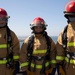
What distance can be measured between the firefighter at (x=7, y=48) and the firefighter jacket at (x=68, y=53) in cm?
130

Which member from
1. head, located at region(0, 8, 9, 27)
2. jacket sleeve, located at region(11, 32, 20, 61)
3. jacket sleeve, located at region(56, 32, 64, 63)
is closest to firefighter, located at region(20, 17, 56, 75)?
jacket sleeve, located at region(11, 32, 20, 61)

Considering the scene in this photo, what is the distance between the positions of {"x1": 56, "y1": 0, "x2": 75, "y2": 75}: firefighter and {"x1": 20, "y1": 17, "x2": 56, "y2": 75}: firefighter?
1.18 ft

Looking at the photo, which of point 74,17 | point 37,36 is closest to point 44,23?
point 37,36

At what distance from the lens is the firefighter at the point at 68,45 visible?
5676mm

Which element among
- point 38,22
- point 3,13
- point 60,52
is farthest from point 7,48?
point 60,52

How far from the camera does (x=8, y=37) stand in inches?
236

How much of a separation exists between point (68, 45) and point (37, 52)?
99cm

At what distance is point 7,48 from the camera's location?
19.7 ft

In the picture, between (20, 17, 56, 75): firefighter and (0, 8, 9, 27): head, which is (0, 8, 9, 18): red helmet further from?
(20, 17, 56, 75): firefighter

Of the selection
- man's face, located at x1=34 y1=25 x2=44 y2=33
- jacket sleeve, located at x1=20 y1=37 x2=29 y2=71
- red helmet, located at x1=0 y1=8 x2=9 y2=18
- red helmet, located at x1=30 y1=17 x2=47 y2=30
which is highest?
red helmet, located at x1=0 y1=8 x2=9 y2=18

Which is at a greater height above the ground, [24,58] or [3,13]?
[3,13]

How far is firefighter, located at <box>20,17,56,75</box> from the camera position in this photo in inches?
239

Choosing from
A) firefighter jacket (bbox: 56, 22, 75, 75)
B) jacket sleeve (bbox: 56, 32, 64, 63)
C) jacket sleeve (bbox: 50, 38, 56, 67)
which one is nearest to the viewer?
firefighter jacket (bbox: 56, 22, 75, 75)

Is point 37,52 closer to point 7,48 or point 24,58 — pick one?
point 24,58
